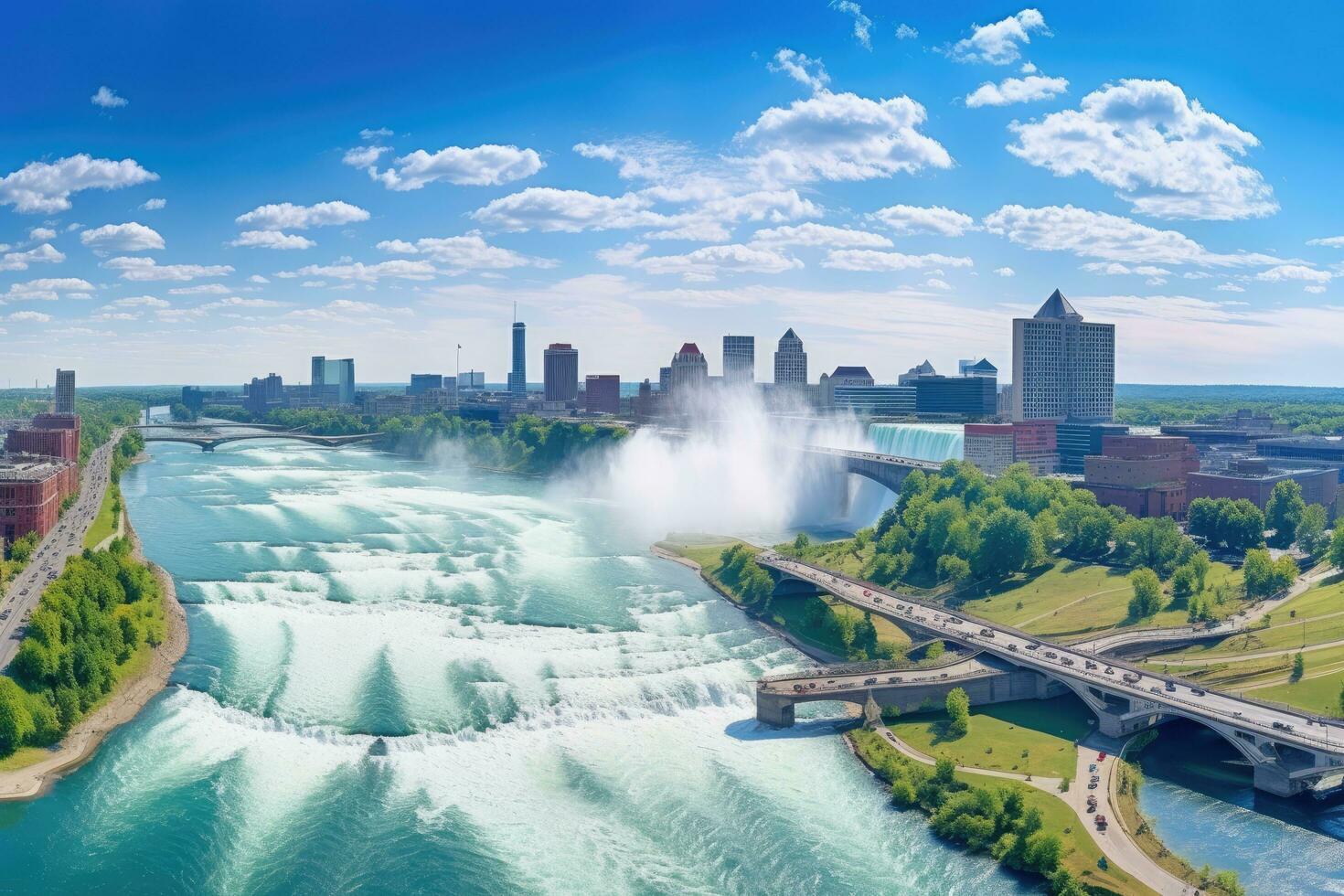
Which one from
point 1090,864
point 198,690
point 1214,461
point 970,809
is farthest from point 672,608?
point 1214,461

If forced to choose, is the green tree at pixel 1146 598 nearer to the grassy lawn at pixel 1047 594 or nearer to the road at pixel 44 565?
the grassy lawn at pixel 1047 594

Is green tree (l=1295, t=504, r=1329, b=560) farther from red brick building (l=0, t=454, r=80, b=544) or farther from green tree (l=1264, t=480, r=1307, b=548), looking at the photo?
red brick building (l=0, t=454, r=80, b=544)

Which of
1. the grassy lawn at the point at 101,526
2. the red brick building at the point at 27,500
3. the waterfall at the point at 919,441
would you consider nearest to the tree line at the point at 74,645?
the grassy lawn at the point at 101,526

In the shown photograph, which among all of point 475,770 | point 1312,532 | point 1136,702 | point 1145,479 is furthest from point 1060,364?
point 475,770

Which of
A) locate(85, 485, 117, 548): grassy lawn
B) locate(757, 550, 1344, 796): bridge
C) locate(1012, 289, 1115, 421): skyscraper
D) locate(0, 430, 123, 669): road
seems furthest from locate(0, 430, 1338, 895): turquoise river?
locate(1012, 289, 1115, 421): skyscraper

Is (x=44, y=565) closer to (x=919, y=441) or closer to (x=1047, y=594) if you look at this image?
(x=1047, y=594)

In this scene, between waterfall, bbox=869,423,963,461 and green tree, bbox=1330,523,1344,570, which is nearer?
green tree, bbox=1330,523,1344,570
